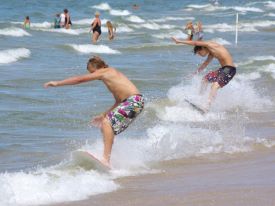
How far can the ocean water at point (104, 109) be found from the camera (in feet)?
24.5

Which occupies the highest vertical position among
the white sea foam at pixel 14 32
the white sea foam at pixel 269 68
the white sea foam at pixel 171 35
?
the white sea foam at pixel 269 68

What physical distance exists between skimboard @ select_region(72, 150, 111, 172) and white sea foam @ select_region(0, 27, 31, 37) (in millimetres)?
24243

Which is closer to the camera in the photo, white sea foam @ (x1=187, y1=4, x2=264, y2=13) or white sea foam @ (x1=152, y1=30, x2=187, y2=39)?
white sea foam @ (x1=152, y1=30, x2=187, y2=39)

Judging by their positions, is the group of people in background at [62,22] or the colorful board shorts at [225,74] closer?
the colorful board shorts at [225,74]

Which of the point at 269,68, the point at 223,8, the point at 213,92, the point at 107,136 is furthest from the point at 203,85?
the point at 223,8

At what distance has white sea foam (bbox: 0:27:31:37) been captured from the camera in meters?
32.2

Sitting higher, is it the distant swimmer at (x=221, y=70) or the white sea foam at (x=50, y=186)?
the distant swimmer at (x=221, y=70)

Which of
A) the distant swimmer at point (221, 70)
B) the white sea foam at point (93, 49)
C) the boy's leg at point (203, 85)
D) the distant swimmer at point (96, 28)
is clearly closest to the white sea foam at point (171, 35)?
the distant swimmer at point (96, 28)

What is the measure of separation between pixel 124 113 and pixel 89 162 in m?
0.61

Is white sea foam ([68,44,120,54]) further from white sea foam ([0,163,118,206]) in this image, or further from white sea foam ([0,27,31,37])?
white sea foam ([0,163,118,206])

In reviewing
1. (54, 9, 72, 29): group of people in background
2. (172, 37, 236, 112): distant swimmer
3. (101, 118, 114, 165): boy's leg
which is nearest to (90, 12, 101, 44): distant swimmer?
(54, 9, 72, 29): group of people in background

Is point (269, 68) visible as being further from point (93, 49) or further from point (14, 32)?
point (14, 32)

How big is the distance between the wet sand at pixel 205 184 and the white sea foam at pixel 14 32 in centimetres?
2409

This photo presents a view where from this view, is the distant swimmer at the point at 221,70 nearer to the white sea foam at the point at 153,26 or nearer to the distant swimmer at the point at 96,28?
the distant swimmer at the point at 96,28
